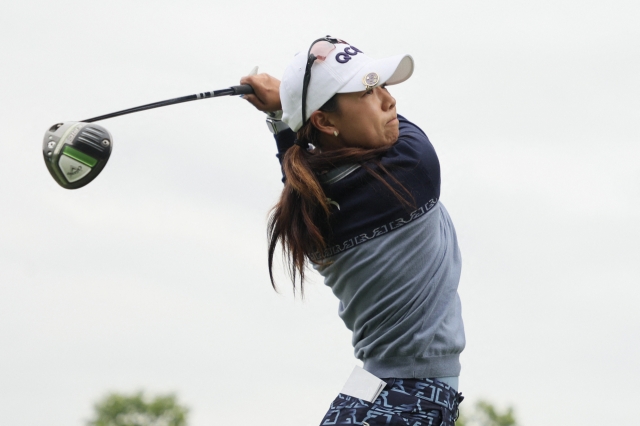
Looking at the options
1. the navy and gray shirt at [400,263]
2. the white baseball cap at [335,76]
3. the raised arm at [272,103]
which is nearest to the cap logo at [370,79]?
the white baseball cap at [335,76]

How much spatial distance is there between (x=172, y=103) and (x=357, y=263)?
122 centimetres

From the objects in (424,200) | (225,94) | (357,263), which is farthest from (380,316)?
(225,94)

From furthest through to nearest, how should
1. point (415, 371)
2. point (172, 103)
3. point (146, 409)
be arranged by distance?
1. point (146, 409)
2. point (172, 103)
3. point (415, 371)

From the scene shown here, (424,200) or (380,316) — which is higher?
(424,200)

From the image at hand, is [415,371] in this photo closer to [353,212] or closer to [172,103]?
[353,212]

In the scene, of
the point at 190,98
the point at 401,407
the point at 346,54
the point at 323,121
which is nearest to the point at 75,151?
the point at 190,98

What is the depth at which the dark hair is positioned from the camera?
425cm

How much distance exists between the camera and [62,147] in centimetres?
439

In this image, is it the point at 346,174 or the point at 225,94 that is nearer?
the point at 346,174

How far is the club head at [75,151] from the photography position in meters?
4.39

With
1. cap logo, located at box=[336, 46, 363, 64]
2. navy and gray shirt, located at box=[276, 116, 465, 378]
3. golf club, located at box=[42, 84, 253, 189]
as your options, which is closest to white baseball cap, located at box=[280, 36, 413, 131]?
cap logo, located at box=[336, 46, 363, 64]

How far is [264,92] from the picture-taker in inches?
191

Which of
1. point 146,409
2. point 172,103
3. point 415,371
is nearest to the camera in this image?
point 415,371

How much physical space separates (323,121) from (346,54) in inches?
12.9
